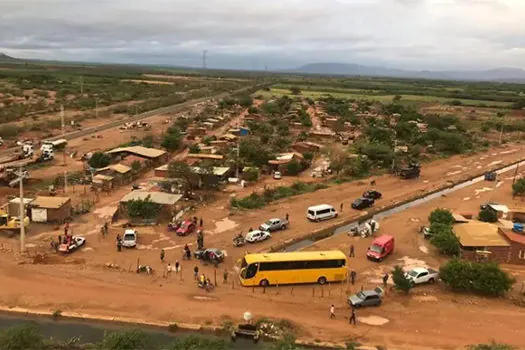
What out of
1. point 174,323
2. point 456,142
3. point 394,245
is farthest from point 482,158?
point 174,323

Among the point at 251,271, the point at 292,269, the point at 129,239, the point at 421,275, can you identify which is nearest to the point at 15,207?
the point at 129,239

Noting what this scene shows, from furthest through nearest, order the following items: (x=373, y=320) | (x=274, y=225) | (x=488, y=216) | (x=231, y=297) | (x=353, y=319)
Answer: (x=488, y=216), (x=274, y=225), (x=231, y=297), (x=373, y=320), (x=353, y=319)

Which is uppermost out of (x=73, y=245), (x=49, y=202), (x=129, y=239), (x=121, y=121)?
(x=121, y=121)

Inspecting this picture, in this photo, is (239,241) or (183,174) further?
(183,174)

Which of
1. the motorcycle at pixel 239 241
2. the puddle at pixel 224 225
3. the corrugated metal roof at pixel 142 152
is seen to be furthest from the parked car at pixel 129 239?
the corrugated metal roof at pixel 142 152

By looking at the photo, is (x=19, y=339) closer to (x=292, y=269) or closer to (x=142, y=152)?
(x=292, y=269)

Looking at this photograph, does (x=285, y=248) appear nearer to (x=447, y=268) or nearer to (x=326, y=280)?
(x=326, y=280)

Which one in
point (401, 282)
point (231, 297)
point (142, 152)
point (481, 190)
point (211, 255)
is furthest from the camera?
point (142, 152)
